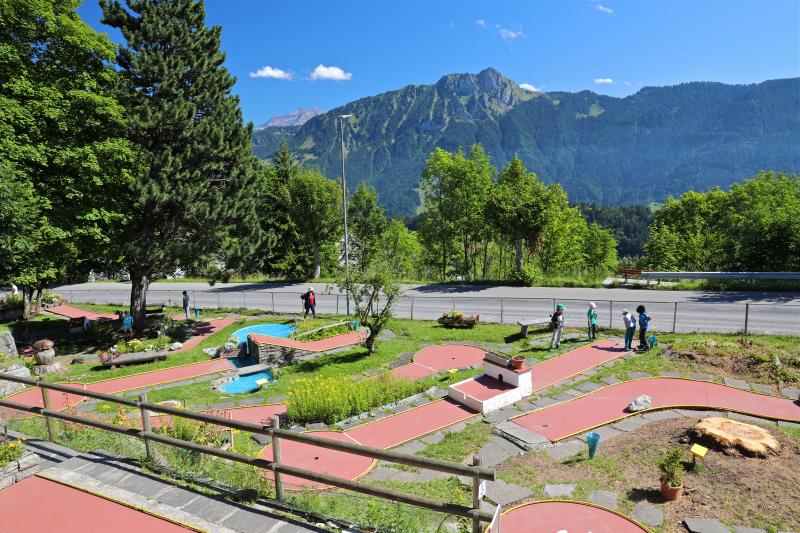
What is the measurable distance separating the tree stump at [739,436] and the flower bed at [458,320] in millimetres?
13104

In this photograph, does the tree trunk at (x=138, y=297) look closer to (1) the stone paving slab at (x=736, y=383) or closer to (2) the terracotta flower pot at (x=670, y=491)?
(2) the terracotta flower pot at (x=670, y=491)

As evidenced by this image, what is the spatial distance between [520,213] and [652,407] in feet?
73.0

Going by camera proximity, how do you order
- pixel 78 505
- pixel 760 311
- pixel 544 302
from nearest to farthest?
pixel 78 505
pixel 760 311
pixel 544 302

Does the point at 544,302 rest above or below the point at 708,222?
below

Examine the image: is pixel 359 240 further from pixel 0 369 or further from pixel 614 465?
pixel 614 465

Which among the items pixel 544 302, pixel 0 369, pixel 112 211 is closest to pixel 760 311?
pixel 544 302

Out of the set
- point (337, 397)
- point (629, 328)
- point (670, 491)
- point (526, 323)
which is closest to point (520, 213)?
point (526, 323)

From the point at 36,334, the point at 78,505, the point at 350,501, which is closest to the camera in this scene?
the point at 78,505

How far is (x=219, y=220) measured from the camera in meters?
21.0

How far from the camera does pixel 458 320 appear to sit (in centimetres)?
2233

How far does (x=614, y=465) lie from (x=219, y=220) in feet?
61.7

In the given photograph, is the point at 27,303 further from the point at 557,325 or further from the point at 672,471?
the point at 672,471

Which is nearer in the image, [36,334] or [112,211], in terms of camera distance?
[112,211]

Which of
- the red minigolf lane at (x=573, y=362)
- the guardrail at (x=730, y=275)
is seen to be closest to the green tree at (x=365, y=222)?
the guardrail at (x=730, y=275)
